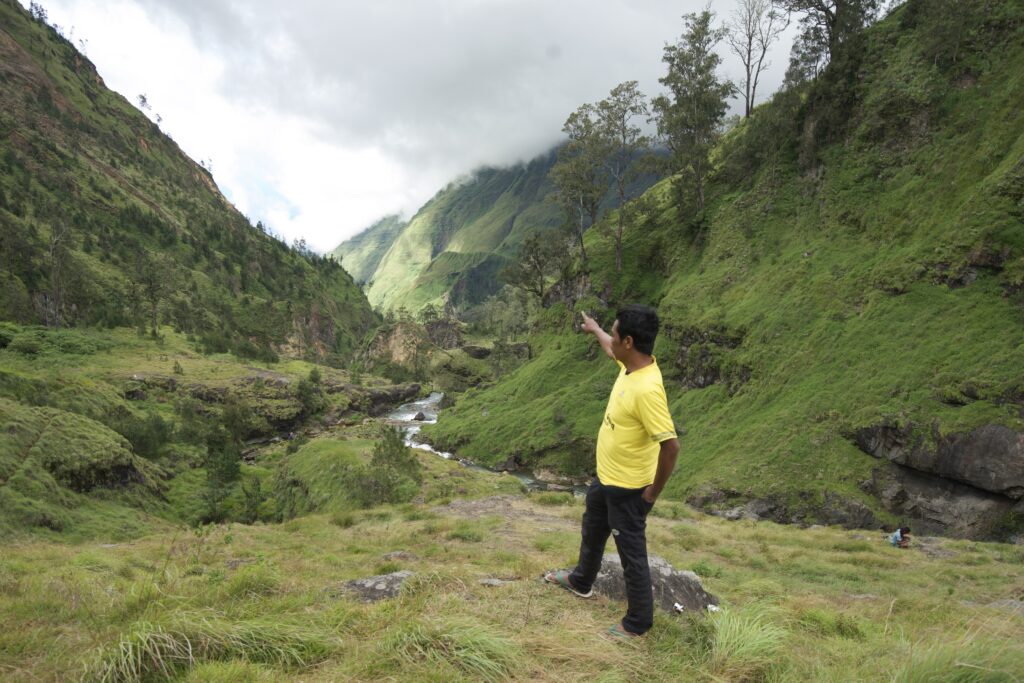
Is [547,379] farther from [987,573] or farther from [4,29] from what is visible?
[4,29]

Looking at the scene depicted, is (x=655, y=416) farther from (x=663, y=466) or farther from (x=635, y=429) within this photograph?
(x=663, y=466)

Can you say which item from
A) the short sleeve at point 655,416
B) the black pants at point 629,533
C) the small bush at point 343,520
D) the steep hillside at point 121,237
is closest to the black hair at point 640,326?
the short sleeve at point 655,416

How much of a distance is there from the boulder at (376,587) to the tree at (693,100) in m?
48.0

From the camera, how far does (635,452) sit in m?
4.83

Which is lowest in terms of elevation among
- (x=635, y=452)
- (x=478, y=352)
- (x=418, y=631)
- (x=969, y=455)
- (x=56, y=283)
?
(x=969, y=455)

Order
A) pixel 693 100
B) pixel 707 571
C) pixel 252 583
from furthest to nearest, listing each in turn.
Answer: pixel 693 100, pixel 707 571, pixel 252 583

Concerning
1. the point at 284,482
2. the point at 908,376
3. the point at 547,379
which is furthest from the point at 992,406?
the point at 284,482

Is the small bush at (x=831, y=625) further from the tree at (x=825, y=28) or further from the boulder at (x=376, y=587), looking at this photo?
the tree at (x=825, y=28)

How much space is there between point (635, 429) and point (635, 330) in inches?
40.4

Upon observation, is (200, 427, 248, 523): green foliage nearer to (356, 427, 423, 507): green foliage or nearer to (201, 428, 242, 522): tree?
(201, 428, 242, 522): tree

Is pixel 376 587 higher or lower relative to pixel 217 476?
higher

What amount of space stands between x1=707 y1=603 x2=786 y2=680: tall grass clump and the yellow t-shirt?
4.85 feet

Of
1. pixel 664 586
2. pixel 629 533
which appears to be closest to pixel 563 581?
pixel 664 586

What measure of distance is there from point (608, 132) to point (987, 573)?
4504 centimetres
